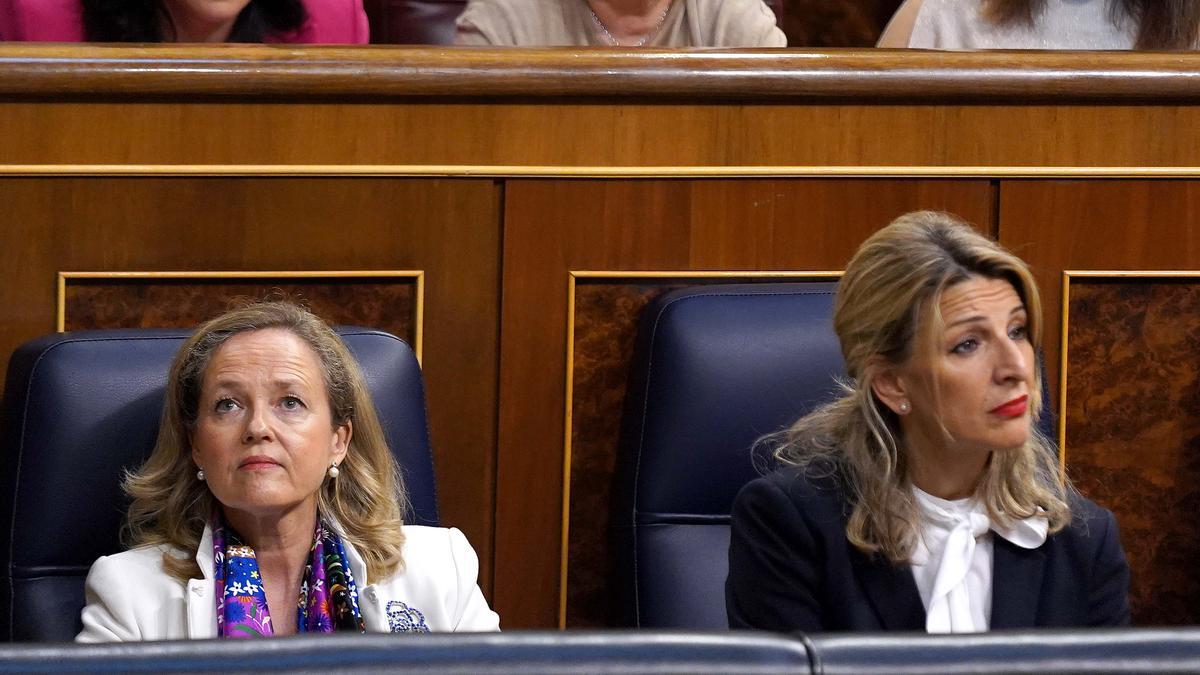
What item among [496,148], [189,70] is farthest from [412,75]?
[189,70]

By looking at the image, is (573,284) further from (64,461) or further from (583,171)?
(64,461)

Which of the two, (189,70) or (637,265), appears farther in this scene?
(637,265)

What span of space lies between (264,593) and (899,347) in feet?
2.09

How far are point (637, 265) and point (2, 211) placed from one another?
0.69 meters

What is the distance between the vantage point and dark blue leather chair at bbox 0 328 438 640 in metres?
1.58

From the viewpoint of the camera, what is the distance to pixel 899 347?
5.08 ft

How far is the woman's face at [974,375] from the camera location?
4.96 feet

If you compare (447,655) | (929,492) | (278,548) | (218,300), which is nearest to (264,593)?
(278,548)

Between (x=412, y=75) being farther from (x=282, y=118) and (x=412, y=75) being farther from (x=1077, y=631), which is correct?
(x=1077, y=631)

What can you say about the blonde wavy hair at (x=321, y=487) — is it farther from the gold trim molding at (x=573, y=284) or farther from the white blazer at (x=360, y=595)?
the gold trim molding at (x=573, y=284)

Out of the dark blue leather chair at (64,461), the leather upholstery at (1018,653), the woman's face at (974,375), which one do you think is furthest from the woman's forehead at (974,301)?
the leather upholstery at (1018,653)

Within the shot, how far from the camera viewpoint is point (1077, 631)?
63 cm

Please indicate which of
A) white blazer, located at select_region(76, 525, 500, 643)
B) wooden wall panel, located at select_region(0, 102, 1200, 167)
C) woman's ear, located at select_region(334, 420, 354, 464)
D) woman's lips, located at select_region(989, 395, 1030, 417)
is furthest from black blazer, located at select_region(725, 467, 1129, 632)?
wooden wall panel, located at select_region(0, 102, 1200, 167)

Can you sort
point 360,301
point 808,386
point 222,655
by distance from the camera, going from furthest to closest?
point 360,301 → point 808,386 → point 222,655
